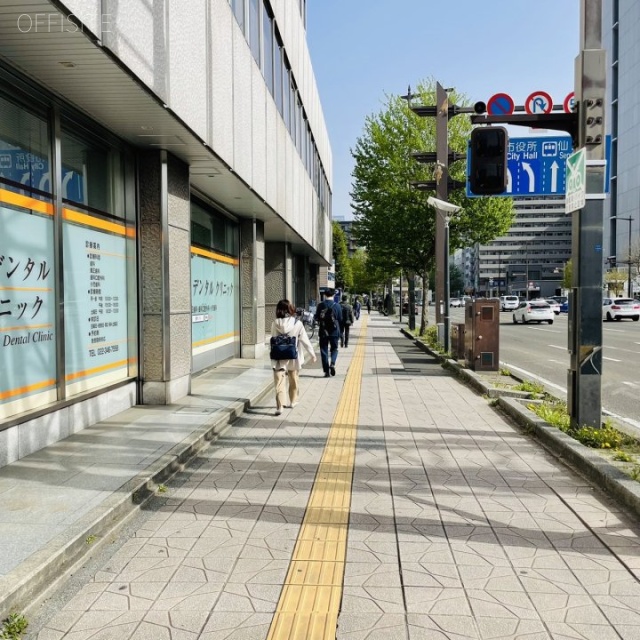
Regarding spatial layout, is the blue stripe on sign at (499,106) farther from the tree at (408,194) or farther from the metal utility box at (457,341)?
the tree at (408,194)

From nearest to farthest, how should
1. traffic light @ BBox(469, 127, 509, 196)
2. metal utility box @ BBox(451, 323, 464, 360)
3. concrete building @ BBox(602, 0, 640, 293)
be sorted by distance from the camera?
traffic light @ BBox(469, 127, 509, 196)
metal utility box @ BBox(451, 323, 464, 360)
concrete building @ BBox(602, 0, 640, 293)

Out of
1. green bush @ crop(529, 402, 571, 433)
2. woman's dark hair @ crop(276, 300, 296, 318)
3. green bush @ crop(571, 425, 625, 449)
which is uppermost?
woman's dark hair @ crop(276, 300, 296, 318)

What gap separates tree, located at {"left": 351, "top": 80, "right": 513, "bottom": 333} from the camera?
81.6ft

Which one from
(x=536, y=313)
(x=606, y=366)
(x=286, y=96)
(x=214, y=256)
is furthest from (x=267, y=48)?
(x=536, y=313)

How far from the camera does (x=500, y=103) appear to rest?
8250mm

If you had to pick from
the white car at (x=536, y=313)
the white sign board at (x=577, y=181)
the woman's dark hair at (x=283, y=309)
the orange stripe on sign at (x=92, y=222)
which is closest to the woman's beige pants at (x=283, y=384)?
the woman's dark hair at (x=283, y=309)

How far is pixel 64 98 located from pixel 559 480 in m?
5.95

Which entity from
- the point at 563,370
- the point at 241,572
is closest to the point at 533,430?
the point at 241,572

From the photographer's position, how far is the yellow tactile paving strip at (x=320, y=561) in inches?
114

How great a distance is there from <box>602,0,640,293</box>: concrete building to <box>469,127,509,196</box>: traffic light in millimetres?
77802

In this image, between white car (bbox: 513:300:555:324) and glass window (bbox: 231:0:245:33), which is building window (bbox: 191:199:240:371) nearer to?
glass window (bbox: 231:0:245:33)

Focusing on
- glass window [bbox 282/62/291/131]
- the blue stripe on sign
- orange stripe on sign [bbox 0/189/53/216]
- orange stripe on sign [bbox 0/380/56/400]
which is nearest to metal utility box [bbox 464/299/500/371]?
the blue stripe on sign

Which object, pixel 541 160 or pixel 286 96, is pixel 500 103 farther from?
pixel 286 96

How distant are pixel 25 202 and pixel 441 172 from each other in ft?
44.3
